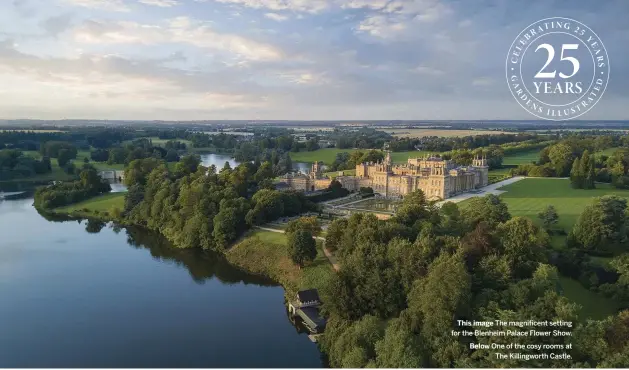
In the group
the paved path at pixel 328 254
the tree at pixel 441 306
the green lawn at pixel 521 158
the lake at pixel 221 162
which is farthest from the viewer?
the lake at pixel 221 162

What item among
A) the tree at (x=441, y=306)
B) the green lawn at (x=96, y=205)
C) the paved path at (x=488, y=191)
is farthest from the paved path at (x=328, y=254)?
the green lawn at (x=96, y=205)

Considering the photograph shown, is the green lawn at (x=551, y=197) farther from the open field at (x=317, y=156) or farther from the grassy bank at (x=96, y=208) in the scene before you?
the open field at (x=317, y=156)

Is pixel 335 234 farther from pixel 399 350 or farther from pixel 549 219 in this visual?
pixel 549 219

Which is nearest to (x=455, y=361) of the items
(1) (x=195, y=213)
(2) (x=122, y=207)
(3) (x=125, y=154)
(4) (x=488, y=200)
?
(4) (x=488, y=200)

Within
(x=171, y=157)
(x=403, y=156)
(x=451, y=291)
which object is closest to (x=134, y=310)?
(x=451, y=291)

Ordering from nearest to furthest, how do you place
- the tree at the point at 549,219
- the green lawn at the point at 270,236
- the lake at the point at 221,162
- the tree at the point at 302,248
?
the tree at the point at 302,248, the tree at the point at 549,219, the green lawn at the point at 270,236, the lake at the point at 221,162

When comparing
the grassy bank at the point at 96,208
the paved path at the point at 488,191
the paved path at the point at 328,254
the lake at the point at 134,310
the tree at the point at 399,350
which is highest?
the paved path at the point at 488,191
